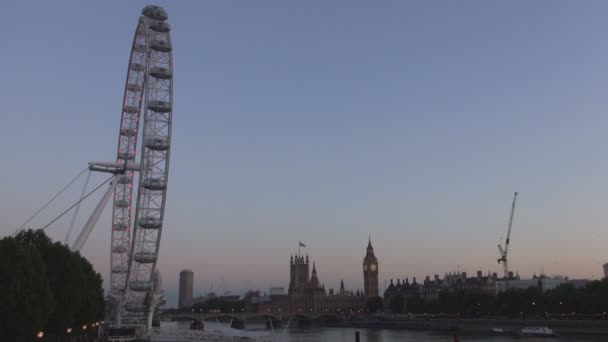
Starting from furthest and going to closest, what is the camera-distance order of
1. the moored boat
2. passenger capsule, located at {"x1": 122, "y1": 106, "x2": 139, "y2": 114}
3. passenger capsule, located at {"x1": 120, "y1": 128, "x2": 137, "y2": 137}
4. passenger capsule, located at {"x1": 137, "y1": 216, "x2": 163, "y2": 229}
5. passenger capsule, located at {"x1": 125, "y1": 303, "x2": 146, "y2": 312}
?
1. the moored boat
2. passenger capsule, located at {"x1": 120, "y1": 128, "x2": 137, "y2": 137}
3. passenger capsule, located at {"x1": 122, "y1": 106, "x2": 139, "y2": 114}
4. passenger capsule, located at {"x1": 125, "y1": 303, "x2": 146, "y2": 312}
5. passenger capsule, located at {"x1": 137, "y1": 216, "x2": 163, "y2": 229}

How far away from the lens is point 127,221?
58094 mm

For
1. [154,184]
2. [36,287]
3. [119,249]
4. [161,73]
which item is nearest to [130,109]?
[161,73]

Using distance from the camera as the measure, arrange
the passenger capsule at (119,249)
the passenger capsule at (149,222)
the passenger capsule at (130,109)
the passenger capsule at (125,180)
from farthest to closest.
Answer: the passenger capsule at (119,249), the passenger capsule at (125,180), the passenger capsule at (130,109), the passenger capsule at (149,222)

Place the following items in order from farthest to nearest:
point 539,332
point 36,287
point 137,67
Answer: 1. point 539,332
2. point 137,67
3. point 36,287

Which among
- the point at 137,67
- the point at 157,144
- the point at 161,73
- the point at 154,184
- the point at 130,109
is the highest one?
the point at 137,67

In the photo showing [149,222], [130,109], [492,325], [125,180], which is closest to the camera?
[149,222]

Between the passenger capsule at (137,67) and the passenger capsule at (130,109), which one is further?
the passenger capsule at (130,109)

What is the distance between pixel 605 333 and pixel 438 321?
147 ft

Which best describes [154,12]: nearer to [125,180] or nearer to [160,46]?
[160,46]

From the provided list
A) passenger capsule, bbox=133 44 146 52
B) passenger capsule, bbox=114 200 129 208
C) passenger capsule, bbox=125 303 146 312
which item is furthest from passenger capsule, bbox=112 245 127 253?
passenger capsule, bbox=133 44 146 52

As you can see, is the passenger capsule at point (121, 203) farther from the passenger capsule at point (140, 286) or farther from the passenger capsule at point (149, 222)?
the passenger capsule at point (140, 286)

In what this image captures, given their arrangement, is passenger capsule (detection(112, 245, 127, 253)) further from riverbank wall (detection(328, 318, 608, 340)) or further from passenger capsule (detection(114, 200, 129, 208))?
riverbank wall (detection(328, 318, 608, 340))

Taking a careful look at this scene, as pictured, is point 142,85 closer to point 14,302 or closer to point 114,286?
point 114,286

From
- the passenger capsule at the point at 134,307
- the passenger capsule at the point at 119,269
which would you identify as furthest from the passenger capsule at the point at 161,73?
the passenger capsule at the point at 134,307
